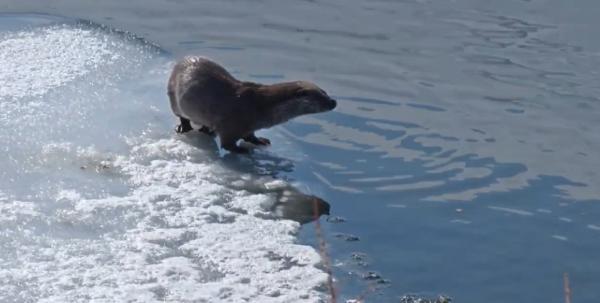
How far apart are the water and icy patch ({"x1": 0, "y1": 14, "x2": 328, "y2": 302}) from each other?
16mm

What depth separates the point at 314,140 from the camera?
23.2 feet

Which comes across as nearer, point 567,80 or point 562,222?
point 562,222

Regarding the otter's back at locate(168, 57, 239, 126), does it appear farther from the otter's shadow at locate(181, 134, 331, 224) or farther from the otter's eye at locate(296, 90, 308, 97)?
the otter's eye at locate(296, 90, 308, 97)

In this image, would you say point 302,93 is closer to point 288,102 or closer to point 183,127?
point 288,102

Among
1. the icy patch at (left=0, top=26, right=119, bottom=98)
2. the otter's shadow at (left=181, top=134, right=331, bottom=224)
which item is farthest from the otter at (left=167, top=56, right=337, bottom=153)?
the icy patch at (left=0, top=26, right=119, bottom=98)

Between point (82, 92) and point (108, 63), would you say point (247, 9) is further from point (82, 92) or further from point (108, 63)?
point (82, 92)

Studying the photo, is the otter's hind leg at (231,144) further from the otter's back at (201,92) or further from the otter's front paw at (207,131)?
the otter's front paw at (207,131)

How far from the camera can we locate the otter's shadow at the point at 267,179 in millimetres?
5965

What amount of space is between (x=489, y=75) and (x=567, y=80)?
55 centimetres

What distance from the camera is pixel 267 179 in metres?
6.44

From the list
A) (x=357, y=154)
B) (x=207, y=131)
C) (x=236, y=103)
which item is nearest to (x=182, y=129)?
(x=207, y=131)

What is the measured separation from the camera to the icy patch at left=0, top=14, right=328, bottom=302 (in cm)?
494

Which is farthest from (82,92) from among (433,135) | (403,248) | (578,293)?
(578,293)

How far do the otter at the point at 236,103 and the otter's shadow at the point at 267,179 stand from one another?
100 millimetres
